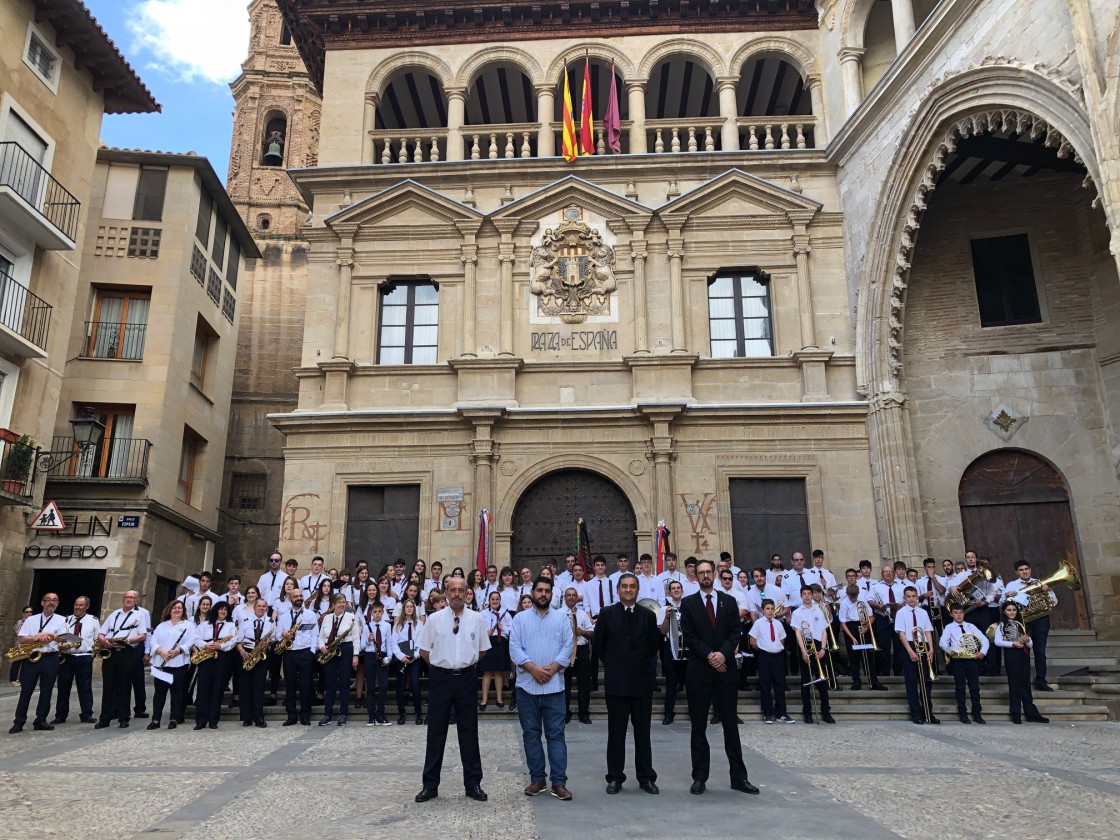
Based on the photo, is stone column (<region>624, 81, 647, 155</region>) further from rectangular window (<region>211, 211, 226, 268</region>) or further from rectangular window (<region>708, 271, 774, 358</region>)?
rectangular window (<region>211, 211, 226, 268</region>)

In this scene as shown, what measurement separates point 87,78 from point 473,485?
1349cm

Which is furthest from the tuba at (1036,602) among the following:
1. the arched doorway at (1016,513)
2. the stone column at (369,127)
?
the stone column at (369,127)

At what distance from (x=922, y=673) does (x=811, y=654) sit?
1.40 m

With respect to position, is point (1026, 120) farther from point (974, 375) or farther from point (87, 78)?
point (87, 78)

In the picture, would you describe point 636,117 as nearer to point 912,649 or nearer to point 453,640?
point 912,649

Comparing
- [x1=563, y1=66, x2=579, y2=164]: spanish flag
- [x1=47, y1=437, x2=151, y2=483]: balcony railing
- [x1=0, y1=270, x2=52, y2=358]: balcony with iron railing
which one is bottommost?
[x1=47, y1=437, x2=151, y2=483]: balcony railing

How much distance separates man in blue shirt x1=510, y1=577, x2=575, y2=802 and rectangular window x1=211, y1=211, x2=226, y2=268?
69.8ft

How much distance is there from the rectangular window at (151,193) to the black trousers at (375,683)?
16.3 m

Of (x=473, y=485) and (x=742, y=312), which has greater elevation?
(x=742, y=312)

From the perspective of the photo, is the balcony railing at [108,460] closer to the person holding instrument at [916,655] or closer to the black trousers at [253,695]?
the black trousers at [253,695]

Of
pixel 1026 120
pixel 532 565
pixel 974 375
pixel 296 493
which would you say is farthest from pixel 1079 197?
pixel 296 493

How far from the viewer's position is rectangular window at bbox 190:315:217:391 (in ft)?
78.8

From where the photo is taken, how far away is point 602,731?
9961 millimetres

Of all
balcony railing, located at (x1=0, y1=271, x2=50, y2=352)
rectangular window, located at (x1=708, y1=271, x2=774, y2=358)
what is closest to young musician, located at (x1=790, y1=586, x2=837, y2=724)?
rectangular window, located at (x1=708, y1=271, x2=774, y2=358)
